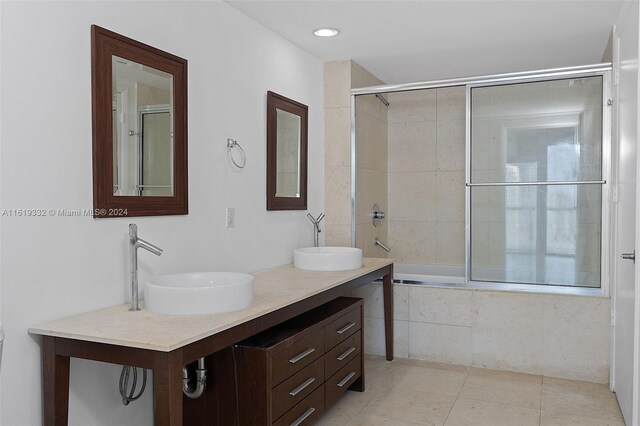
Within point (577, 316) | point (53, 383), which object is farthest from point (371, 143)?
point (53, 383)

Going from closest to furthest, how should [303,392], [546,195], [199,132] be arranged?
[303,392] → [199,132] → [546,195]

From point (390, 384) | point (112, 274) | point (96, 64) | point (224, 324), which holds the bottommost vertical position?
point (390, 384)

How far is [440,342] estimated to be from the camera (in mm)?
3725

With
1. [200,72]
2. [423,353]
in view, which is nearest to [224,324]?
[200,72]

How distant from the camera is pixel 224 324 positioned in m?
1.84

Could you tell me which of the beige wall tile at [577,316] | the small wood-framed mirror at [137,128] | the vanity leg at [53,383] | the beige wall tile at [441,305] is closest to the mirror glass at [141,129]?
the small wood-framed mirror at [137,128]

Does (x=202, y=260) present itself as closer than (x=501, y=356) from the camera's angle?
Yes

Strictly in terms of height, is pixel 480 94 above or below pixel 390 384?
above

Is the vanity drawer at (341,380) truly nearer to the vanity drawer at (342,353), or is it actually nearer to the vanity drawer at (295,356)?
the vanity drawer at (342,353)

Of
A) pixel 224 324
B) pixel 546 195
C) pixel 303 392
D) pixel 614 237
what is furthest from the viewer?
pixel 546 195

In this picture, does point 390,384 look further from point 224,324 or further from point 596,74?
point 596,74

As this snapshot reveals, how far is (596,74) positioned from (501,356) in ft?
6.25

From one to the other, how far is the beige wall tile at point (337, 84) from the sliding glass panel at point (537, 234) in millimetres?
1177

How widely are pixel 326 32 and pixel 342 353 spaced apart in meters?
1.96
